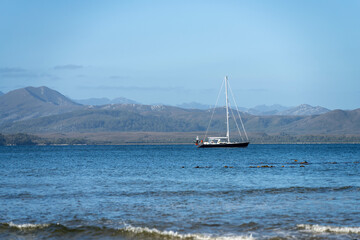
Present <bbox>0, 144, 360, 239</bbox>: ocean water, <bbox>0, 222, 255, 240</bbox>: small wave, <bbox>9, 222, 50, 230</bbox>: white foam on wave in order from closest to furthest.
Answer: <bbox>0, 222, 255, 240</bbox>: small wave < <bbox>0, 144, 360, 239</bbox>: ocean water < <bbox>9, 222, 50, 230</bbox>: white foam on wave

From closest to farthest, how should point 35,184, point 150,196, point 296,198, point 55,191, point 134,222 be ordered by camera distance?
point 134,222, point 296,198, point 150,196, point 55,191, point 35,184

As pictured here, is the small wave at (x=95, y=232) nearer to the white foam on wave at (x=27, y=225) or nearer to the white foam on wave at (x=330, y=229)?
the white foam on wave at (x=27, y=225)

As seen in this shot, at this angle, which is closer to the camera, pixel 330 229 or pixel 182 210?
pixel 330 229

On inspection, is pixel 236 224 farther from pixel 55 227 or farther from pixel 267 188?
pixel 267 188

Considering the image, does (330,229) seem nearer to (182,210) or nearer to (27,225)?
(182,210)

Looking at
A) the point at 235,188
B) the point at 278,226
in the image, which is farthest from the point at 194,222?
the point at 235,188

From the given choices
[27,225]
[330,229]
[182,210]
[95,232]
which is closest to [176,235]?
[95,232]

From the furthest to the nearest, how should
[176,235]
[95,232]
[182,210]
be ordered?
[182,210] < [95,232] < [176,235]

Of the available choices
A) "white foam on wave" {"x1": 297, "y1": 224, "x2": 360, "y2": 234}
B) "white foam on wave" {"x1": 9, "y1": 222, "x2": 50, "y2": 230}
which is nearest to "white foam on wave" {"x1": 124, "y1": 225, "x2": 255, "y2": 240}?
"white foam on wave" {"x1": 297, "y1": 224, "x2": 360, "y2": 234}

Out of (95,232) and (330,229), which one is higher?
(330,229)

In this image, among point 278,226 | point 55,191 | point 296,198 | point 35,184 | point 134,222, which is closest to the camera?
point 278,226

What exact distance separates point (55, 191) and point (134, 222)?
13814 millimetres

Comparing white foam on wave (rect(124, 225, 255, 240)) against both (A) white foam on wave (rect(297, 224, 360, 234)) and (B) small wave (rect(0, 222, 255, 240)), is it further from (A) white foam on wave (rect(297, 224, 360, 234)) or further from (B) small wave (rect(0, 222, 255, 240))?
(A) white foam on wave (rect(297, 224, 360, 234))

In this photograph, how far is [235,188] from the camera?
3659 cm
